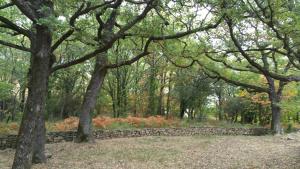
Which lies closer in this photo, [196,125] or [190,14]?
[190,14]

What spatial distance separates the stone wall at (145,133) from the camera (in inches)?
503

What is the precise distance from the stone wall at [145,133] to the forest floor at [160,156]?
1.88ft

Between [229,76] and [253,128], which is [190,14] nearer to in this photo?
[229,76]

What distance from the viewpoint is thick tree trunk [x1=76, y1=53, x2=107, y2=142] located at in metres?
13.8

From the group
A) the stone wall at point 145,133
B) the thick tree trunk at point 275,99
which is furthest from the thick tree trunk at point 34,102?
the thick tree trunk at point 275,99

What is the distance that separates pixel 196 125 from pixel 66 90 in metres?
8.65

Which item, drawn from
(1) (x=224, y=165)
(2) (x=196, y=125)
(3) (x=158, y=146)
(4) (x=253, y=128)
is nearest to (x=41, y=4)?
(1) (x=224, y=165)

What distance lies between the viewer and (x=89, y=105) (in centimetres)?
1402

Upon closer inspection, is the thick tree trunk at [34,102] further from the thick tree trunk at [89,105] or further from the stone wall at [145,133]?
the thick tree trunk at [89,105]

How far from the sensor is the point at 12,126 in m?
14.1

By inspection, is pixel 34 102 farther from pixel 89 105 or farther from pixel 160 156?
pixel 89 105

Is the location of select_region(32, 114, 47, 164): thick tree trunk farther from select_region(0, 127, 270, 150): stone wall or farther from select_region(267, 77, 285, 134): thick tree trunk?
select_region(267, 77, 285, 134): thick tree trunk

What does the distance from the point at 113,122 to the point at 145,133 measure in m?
1.69

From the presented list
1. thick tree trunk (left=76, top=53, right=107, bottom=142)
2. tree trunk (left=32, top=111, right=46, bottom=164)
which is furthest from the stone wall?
tree trunk (left=32, top=111, right=46, bottom=164)
